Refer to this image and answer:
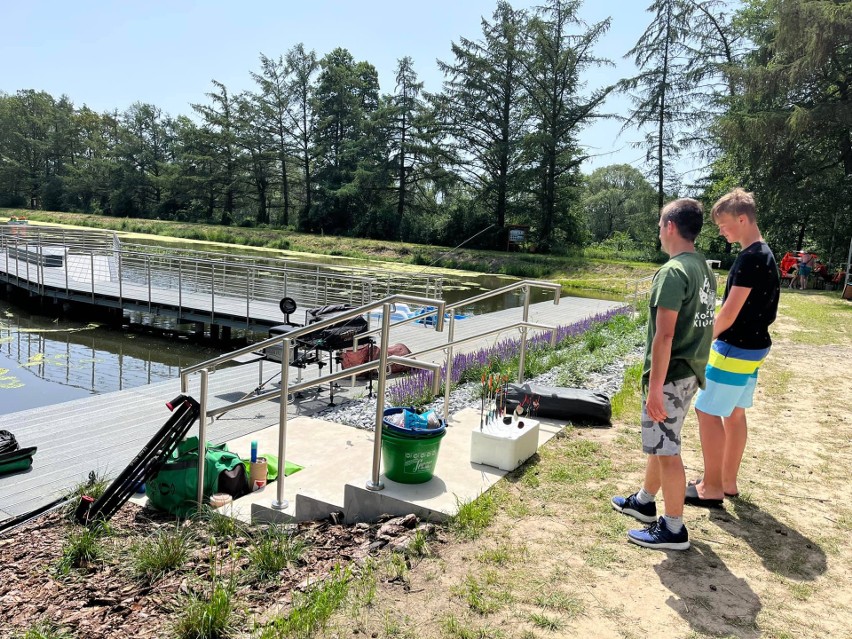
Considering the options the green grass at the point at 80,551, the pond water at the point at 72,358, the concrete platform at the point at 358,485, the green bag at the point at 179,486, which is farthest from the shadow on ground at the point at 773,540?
the pond water at the point at 72,358

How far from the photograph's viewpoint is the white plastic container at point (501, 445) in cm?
412

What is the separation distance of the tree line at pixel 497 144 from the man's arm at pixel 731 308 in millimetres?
22270

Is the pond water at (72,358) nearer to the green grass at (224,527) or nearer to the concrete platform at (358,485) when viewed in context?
the concrete platform at (358,485)

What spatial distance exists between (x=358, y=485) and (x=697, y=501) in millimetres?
2002

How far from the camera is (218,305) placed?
13836mm

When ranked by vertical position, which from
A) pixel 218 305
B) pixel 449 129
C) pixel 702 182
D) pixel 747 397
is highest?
pixel 449 129

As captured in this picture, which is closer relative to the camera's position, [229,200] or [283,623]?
[283,623]

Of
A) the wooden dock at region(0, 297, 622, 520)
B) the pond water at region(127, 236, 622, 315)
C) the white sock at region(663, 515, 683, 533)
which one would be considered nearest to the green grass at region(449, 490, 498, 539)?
the white sock at region(663, 515, 683, 533)

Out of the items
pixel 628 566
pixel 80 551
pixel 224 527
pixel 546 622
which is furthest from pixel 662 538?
pixel 80 551

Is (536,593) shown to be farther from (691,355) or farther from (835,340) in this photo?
(835,340)

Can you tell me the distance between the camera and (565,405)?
5.33m

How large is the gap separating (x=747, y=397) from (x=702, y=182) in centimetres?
3379

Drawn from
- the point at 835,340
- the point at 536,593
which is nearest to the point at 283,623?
the point at 536,593

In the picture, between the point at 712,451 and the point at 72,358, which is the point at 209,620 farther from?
the point at 72,358
